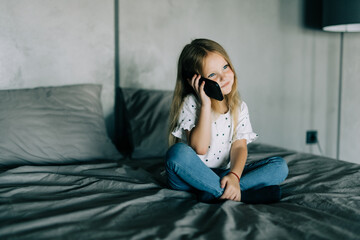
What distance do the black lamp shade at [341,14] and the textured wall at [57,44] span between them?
1.34m

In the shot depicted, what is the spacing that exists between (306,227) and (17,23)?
1725 millimetres

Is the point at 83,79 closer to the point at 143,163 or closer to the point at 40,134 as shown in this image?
the point at 40,134

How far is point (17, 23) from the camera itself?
1.81m

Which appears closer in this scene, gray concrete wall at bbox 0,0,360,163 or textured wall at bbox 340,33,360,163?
gray concrete wall at bbox 0,0,360,163

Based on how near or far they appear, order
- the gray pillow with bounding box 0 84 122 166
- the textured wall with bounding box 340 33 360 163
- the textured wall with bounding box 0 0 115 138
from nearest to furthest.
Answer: the gray pillow with bounding box 0 84 122 166, the textured wall with bounding box 0 0 115 138, the textured wall with bounding box 340 33 360 163

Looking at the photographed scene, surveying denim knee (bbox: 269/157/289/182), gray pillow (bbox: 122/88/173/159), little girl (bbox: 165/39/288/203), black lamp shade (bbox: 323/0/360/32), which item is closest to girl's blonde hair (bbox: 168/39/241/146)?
little girl (bbox: 165/39/288/203)

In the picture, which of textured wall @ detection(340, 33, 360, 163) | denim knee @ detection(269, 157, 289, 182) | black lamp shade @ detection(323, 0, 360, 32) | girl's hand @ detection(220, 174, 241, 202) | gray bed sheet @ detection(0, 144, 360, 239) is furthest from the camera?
textured wall @ detection(340, 33, 360, 163)

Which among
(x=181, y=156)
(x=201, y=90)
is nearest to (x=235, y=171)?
(x=181, y=156)

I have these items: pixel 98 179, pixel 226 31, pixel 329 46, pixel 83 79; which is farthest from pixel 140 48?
pixel 329 46

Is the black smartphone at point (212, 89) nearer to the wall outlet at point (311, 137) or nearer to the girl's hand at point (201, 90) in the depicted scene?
the girl's hand at point (201, 90)

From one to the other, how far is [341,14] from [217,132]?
4.37 feet

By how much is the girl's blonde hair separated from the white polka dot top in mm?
31

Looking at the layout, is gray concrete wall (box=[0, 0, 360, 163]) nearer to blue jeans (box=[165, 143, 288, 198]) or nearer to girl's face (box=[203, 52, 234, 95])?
girl's face (box=[203, 52, 234, 95])

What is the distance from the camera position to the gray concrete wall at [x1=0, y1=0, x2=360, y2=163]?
1.86 metres
